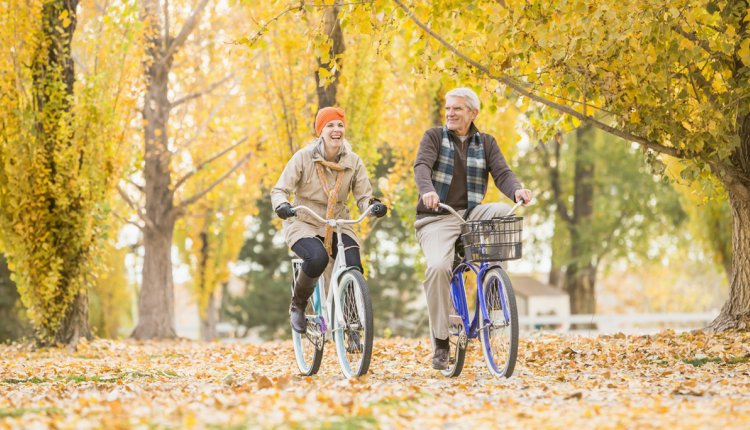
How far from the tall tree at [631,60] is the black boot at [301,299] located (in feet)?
8.97

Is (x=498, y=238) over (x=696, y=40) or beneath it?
beneath

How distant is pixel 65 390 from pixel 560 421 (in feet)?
13.2

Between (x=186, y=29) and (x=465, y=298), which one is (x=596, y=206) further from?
(x=465, y=298)

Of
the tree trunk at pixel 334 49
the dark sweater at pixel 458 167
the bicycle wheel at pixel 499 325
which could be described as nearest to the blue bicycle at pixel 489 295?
the bicycle wheel at pixel 499 325

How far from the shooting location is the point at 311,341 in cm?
762

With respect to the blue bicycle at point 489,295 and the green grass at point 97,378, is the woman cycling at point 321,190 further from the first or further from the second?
the green grass at point 97,378

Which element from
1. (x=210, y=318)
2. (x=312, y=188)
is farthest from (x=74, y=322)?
(x=210, y=318)

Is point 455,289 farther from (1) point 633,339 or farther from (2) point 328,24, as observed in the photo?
(2) point 328,24

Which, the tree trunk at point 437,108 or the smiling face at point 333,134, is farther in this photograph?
the tree trunk at point 437,108

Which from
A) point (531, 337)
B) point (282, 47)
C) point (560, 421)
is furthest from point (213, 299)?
point (560, 421)

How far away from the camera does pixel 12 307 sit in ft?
89.0

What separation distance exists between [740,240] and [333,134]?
5.48m

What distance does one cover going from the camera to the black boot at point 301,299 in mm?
7316

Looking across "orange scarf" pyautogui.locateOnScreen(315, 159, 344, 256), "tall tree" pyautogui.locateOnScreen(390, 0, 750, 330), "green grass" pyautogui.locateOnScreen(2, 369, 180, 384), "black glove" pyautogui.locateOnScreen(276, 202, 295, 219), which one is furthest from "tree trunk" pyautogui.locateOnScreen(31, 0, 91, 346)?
"black glove" pyautogui.locateOnScreen(276, 202, 295, 219)
